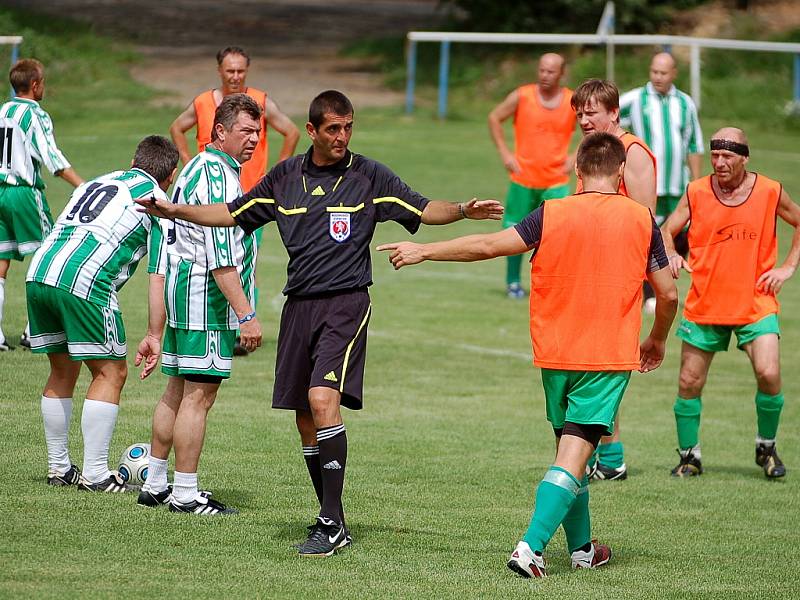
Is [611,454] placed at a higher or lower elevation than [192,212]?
lower

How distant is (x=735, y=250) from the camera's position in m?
9.06

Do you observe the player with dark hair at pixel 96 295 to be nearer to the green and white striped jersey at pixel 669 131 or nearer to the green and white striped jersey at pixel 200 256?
the green and white striped jersey at pixel 200 256

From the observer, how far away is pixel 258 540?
6.81 m

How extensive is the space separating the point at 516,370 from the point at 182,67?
2332 cm

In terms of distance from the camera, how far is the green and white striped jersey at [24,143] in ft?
35.8

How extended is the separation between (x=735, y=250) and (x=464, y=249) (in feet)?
10.9

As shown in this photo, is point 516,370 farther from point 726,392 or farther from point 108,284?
point 108,284

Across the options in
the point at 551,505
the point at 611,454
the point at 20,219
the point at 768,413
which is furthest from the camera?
the point at 20,219

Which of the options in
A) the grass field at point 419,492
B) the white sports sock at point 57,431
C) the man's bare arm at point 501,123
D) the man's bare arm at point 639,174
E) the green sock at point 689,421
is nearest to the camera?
the grass field at point 419,492

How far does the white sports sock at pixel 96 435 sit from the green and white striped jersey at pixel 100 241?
581 mm

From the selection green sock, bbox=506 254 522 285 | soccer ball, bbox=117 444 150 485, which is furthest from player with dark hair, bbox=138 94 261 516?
green sock, bbox=506 254 522 285

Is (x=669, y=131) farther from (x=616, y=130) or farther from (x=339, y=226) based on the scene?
(x=339, y=226)

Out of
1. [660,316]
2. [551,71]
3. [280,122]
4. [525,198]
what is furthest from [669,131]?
[660,316]

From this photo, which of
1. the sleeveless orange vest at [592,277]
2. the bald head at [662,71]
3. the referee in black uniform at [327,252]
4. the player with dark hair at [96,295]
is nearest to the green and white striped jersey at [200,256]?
the player with dark hair at [96,295]
